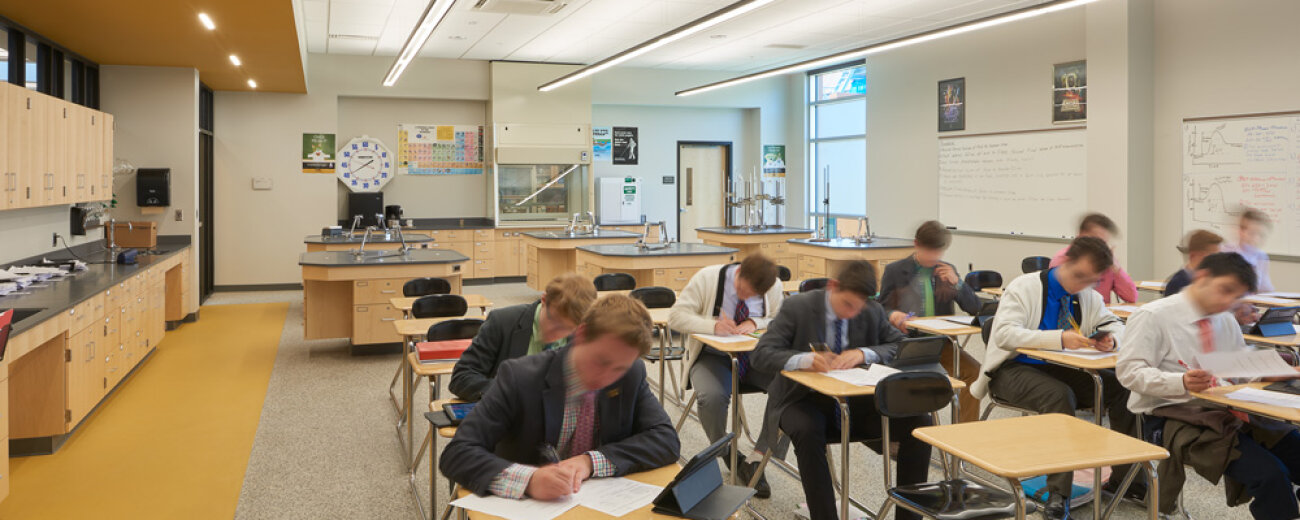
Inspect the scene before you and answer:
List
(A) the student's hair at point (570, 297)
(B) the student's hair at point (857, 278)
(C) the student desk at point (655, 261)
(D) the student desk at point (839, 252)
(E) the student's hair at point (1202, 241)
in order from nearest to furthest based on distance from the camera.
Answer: (A) the student's hair at point (570, 297)
(B) the student's hair at point (857, 278)
(E) the student's hair at point (1202, 241)
(C) the student desk at point (655, 261)
(D) the student desk at point (839, 252)

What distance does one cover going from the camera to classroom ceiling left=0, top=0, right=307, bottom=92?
611 cm

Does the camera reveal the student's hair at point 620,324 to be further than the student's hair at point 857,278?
No

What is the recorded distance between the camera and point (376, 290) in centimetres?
731

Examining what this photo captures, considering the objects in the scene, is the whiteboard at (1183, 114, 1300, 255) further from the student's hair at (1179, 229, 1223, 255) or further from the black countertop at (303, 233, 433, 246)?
the black countertop at (303, 233, 433, 246)

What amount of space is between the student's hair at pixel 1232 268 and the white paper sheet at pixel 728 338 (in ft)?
6.23

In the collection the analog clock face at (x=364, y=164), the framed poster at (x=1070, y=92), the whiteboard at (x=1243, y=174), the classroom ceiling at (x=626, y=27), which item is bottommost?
the whiteboard at (x=1243, y=174)

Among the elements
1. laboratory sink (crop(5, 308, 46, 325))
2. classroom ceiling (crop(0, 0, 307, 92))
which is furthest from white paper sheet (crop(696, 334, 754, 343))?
Result: classroom ceiling (crop(0, 0, 307, 92))

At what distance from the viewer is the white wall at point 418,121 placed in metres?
12.8

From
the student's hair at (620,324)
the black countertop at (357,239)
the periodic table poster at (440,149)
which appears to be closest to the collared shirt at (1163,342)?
the student's hair at (620,324)

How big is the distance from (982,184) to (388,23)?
7034 millimetres

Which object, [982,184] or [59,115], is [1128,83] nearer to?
[982,184]

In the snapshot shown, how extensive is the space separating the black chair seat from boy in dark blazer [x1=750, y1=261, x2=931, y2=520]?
0.41 m

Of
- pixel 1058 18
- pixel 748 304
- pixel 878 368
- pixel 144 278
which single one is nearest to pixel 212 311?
pixel 144 278

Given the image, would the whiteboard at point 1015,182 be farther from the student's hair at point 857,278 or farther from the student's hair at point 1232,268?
the student's hair at point 857,278
